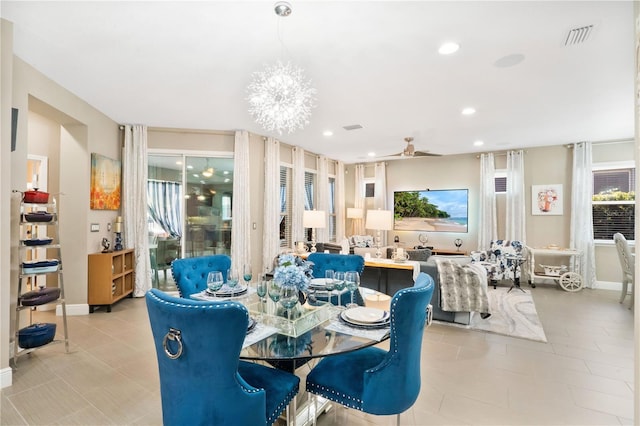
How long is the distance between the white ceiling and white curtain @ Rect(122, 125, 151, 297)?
0.50m

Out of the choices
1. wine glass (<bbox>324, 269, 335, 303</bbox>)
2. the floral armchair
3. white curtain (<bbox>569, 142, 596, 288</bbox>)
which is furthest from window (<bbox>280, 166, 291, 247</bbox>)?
white curtain (<bbox>569, 142, 596, 288</bbox>)

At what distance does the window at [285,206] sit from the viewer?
21.5 feet

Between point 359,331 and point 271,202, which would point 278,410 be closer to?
point 359,331

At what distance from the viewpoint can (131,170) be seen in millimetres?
4969

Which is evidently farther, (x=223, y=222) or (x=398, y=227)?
(x=398, y=227)

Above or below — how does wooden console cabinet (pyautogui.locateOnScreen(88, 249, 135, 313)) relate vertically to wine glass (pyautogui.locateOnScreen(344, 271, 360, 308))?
below

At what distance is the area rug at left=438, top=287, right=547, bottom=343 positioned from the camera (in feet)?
12.0

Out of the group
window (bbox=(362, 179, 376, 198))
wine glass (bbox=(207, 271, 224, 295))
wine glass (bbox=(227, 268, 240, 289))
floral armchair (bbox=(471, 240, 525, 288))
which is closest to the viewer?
wine glass (bbox=(207, 271, 224, 295))

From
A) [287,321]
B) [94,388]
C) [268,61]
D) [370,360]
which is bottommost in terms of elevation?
[94,388]

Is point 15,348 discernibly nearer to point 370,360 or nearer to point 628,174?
point 370,360

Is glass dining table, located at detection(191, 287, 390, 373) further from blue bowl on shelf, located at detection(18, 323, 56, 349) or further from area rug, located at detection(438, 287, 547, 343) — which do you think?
area rug, located at detection(438, 287, 547, 343)

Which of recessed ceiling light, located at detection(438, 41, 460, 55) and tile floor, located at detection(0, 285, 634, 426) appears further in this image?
recessed ceiling light, located at detection(438, 41, 460, 55)

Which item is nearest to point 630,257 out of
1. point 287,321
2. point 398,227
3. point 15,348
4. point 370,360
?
point 398,227

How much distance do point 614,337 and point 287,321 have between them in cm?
412
